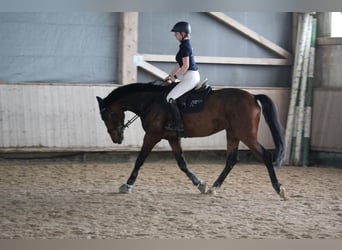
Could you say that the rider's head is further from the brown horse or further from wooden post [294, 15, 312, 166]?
wooden post [294, 15, 312, 166]

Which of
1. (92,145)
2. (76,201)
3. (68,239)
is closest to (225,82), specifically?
(92,145)

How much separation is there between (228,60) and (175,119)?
356 centimetres

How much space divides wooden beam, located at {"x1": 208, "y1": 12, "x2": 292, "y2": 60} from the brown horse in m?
3.47

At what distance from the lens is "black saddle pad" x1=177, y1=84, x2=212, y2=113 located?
5297 mm

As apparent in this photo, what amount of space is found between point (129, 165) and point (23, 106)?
1.80m

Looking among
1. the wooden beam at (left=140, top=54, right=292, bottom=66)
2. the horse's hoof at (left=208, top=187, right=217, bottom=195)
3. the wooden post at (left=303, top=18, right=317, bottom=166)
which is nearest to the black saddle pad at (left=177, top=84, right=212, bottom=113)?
the horse's hoof at (left=208, top=187, right=217, bottom=195)

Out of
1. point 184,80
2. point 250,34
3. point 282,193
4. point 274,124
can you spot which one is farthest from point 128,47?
point 282,193

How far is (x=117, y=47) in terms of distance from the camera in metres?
8.02

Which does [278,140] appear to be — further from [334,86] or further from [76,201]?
[334,86]

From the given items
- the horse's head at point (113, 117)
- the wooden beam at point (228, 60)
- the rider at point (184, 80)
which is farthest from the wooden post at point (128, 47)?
the rider at point (184, 80)

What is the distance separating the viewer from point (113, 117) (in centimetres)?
554

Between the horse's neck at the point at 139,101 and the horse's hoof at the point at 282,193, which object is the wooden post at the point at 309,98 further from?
the horse's neck at the point at 139,101

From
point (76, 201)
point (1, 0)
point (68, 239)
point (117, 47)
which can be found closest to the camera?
point (1, 0)

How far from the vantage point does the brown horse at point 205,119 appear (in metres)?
5.16
